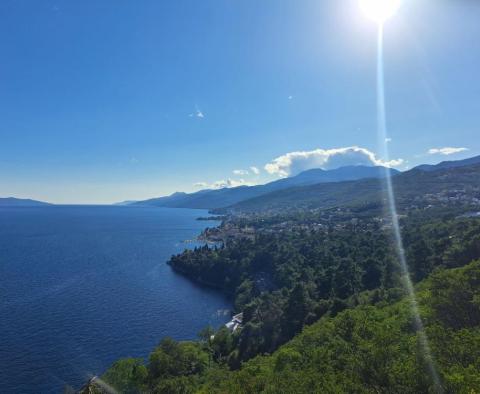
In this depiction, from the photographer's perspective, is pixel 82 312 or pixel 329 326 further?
pixel 82 312

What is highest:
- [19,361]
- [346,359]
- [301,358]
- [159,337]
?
[346,359]

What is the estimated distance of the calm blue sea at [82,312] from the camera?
46531 millimetres

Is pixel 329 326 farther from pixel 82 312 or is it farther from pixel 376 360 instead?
pixel 82 312

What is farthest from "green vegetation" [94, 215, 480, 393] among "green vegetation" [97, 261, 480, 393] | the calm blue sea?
the calm blue sea

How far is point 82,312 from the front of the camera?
66312 mm

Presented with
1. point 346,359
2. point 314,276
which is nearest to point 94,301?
point 314,276

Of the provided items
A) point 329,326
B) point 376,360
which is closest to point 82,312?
point 329,326

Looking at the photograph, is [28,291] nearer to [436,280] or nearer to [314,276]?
[314,276]

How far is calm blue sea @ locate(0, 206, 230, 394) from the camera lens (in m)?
46.5

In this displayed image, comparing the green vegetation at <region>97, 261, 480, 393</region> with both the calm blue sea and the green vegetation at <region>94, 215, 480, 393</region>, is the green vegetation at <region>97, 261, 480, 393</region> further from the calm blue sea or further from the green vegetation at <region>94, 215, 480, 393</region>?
the calm blue sea

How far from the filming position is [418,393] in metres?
13.2

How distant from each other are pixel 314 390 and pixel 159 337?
50.2m

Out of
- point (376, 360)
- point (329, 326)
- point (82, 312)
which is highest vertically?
point (376, 360)

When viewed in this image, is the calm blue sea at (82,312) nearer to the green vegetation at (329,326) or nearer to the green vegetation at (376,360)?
the green vegetation at (329,326)
